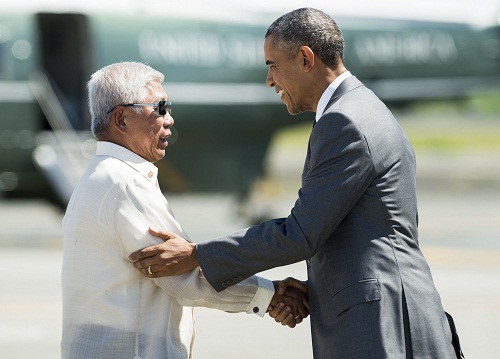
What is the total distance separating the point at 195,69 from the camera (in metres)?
15.4

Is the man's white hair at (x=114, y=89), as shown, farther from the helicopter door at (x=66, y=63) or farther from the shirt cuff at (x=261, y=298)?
the helicopter door at (x=66, y=63)

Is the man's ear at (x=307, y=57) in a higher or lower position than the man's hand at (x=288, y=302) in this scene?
higher

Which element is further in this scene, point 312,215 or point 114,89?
point 114,89

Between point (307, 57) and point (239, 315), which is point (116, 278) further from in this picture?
point (239, 315)

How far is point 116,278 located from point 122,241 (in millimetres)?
129

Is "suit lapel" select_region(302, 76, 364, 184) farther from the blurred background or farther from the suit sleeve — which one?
the blurred background

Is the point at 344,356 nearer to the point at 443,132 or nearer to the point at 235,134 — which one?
the point at 235,134

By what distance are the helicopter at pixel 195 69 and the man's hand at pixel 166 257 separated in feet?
34.9

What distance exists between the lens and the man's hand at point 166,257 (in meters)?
3.59

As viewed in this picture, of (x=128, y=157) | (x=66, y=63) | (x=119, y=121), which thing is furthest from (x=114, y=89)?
(x=66, y=63)

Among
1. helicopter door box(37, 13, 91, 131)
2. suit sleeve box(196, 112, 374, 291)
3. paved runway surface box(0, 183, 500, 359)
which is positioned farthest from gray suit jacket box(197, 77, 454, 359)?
helicopter door box(37, 13, 91, 131)

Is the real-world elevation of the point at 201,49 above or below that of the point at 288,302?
below

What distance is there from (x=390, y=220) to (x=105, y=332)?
40.8 inches

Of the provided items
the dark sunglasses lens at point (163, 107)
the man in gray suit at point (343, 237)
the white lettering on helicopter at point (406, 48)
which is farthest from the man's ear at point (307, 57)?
the white lettering on helicopter at point (406, 48)
